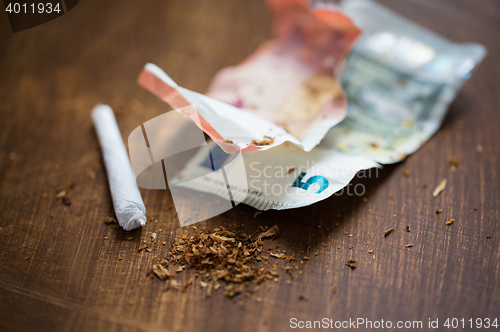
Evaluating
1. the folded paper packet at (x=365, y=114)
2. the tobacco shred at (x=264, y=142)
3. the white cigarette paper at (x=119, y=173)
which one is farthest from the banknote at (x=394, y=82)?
the white cigarette paper at (x=119, y=173)

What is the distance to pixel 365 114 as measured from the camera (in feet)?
2.20

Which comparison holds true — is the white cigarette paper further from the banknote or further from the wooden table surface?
the banknote

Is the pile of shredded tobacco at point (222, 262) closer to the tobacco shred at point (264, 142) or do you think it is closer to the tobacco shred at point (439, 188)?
the tobacco shred at point (264, 142)

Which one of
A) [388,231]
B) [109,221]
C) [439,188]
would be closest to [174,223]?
[109,221]

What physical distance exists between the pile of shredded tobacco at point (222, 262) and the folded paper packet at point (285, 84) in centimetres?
15

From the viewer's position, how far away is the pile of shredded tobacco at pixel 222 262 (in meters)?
0.48

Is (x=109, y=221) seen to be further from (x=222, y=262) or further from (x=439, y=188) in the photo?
(x=439, y=188)

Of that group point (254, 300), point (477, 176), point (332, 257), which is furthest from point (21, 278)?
point (477, 176)

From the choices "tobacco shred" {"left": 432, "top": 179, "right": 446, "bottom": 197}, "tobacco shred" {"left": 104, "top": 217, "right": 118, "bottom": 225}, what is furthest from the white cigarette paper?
"tobacco shred" {"left": 432, "top": 179, "right": 446, "bottom": 197}

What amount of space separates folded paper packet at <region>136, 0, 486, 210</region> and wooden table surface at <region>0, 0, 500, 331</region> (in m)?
0.03

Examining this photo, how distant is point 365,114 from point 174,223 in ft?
1.33

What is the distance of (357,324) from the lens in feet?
1.47

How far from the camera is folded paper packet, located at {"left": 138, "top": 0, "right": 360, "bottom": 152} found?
1.81ft

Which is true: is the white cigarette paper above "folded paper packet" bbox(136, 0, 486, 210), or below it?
below
